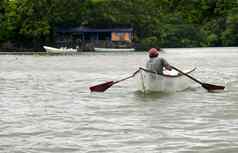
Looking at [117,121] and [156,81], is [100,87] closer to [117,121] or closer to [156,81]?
[156,81]

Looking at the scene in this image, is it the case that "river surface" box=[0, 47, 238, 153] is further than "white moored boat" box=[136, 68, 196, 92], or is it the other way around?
"white moored boat" box=[136, 68, 196, 92]

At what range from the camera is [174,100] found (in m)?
19.4

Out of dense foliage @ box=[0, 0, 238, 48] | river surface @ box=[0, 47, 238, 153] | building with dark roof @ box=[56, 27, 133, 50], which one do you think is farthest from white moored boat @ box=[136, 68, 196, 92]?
dense foliage @ box=[0, 0, 238, 48]

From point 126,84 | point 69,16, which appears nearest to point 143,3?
point 69,16

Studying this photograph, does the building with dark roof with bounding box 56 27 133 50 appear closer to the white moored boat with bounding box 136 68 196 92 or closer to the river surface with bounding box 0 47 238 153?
the river surface with bounding box 0 47 238 153

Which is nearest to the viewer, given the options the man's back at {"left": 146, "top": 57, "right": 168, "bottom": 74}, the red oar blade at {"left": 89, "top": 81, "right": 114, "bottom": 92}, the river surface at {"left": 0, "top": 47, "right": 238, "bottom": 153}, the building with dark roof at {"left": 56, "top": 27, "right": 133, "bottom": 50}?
the river surface at {"left": 0, "top": 47, "right": 238, "bottom": 153}

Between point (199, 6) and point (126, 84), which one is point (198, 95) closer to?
point (126, 84)

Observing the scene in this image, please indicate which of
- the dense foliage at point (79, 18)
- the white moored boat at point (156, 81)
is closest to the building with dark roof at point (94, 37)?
the dense foliage at point (79, 18)

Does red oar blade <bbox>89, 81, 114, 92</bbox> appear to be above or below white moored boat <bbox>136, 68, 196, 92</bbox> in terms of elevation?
below

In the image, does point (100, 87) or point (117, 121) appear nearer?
point (117, 121)

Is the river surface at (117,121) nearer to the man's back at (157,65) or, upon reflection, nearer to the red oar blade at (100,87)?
the red oar blade at (100,87)

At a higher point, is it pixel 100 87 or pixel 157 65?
pixel 157 65

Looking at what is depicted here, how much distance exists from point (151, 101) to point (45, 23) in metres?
56.6

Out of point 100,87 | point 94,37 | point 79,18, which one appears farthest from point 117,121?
point 94,37
